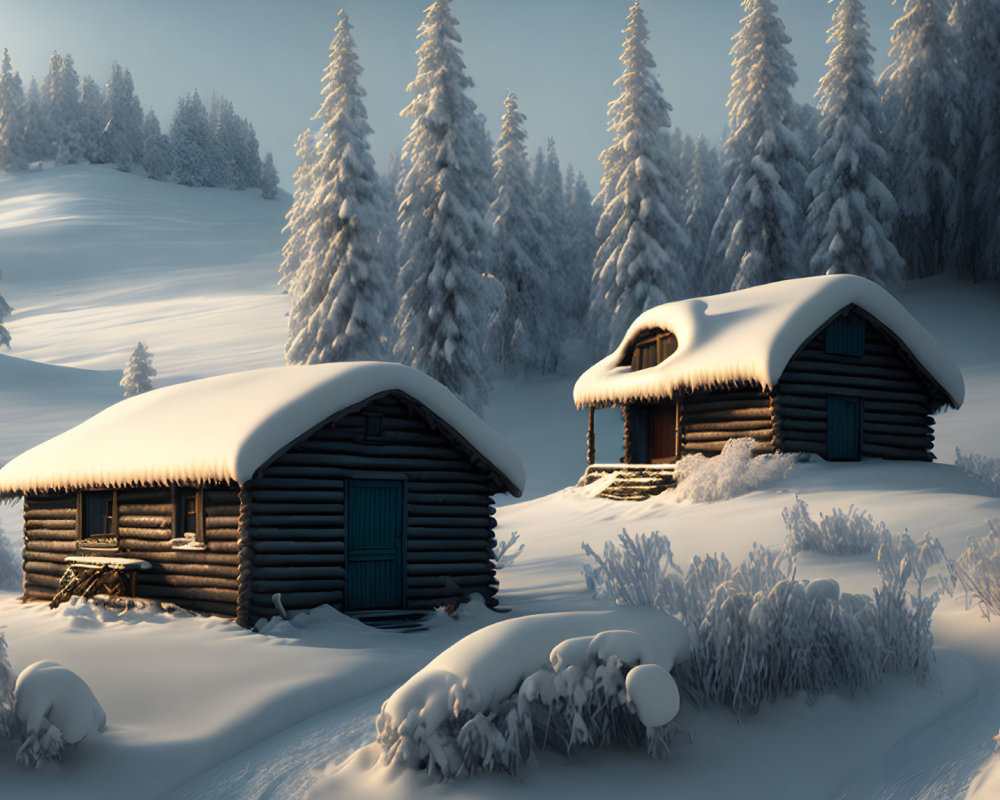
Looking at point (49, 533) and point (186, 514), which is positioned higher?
point (186, 514)

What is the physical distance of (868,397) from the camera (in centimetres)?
2506

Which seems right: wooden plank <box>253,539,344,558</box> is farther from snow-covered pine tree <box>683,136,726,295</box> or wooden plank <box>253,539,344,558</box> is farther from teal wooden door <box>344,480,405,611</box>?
snow-covered pine tree <box>683,136,726,295</box>

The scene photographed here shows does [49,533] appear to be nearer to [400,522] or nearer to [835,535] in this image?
[400,522]

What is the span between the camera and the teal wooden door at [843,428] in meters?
24.4

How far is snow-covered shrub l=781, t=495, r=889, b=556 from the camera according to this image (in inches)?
588

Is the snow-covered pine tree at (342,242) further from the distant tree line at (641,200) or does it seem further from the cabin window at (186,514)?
the cabin window at (186,514)

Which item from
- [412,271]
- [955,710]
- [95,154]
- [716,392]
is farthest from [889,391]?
[95,154]

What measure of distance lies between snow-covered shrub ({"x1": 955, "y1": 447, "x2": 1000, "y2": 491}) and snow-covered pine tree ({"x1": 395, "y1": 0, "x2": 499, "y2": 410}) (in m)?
15.6

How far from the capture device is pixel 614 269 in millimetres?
40281

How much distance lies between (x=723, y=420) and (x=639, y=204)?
1706 cm

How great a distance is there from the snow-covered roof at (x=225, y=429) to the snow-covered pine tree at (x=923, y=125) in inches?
1210

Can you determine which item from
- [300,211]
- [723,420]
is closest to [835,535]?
[723,420]

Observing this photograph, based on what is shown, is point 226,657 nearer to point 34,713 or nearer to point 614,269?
point 34,713

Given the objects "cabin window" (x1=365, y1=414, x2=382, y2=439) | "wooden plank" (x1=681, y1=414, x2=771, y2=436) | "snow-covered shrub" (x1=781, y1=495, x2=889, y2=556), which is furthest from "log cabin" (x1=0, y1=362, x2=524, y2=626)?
"wooden plank" (x1=681, y1=414, x2=771, y2=436)
